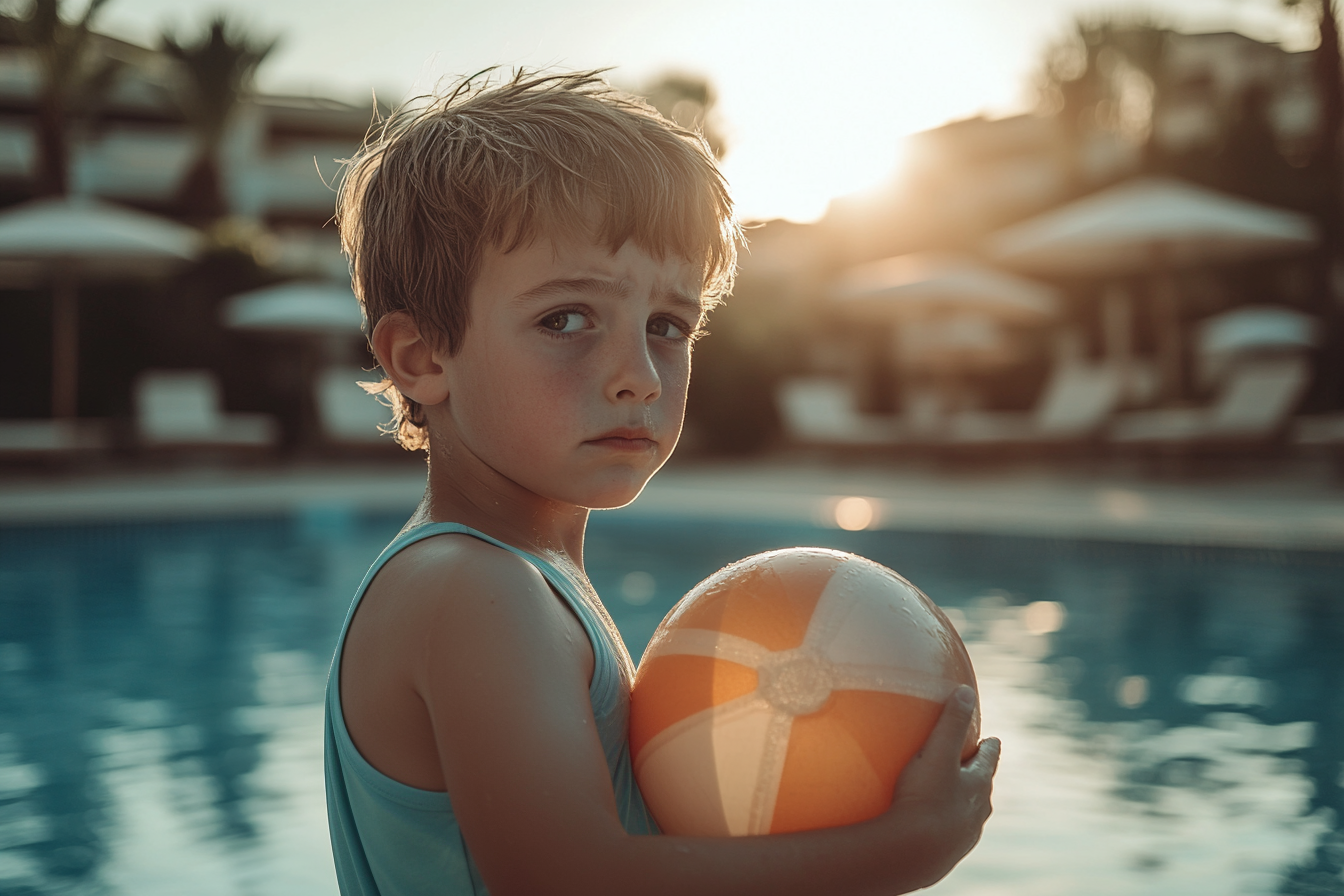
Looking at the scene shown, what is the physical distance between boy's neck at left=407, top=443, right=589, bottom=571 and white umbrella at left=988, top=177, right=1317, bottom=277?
17.1 metres

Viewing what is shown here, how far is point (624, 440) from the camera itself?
150 cm

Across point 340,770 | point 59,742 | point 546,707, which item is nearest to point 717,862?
point 546,707

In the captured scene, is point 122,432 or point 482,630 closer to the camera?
point 482,630

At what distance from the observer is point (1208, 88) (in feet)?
136

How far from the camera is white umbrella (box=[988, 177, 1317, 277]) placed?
55.7 feet

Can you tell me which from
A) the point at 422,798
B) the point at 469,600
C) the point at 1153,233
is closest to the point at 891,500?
the point at 1153,233

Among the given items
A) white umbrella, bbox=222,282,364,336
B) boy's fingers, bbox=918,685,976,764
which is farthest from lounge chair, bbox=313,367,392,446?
boy's fingers, bbox=918,685,976,764

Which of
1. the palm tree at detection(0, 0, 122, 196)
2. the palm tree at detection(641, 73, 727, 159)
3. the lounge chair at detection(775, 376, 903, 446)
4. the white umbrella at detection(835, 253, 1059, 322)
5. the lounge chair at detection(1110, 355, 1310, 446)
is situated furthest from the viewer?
the palm tree at detection(641, 73, 727, 159)

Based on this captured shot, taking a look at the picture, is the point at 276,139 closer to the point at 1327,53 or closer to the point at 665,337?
the point at 1327,53

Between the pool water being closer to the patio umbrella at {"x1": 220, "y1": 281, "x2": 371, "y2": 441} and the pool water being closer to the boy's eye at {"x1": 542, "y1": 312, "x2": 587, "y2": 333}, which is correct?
the boy's eye at {"x1": 542, "y1": 312, "x2": 587, "y2": 333}

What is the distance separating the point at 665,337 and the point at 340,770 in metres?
0.71

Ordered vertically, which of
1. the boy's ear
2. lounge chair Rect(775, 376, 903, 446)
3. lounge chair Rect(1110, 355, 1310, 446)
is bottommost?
the boy's ear

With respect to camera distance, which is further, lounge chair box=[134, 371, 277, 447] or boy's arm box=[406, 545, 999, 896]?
lounge chair box=[134, 371, 277, 447]

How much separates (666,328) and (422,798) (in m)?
0.67
